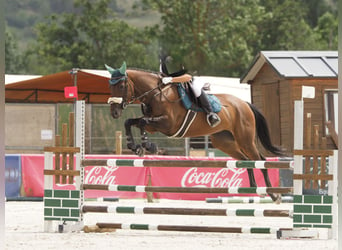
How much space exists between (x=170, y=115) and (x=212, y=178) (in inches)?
261

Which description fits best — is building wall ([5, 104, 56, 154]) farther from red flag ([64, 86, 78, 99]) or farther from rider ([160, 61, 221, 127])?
rider ([160, 61, 221, 127])

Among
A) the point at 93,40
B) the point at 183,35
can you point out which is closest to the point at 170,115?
the point at 183,35

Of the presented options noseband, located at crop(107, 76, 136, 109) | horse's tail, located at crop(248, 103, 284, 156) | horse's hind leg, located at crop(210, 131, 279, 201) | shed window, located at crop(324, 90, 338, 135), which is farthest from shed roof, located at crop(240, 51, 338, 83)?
noseband, located at crop(107, 76, 136, 109)

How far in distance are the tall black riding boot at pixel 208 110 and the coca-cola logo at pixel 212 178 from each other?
6242mm

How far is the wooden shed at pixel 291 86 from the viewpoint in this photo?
60.6ft

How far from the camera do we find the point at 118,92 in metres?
8.30

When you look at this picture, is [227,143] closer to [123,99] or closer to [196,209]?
[196,209]

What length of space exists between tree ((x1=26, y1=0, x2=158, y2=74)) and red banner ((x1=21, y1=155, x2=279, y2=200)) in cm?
2691

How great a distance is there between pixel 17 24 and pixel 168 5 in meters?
126

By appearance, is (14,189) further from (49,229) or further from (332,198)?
(332,198)

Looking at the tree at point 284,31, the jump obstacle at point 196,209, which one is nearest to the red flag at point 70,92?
the jump obstacle at point 196,209

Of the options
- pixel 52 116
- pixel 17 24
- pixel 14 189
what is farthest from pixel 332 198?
pixel 17 24

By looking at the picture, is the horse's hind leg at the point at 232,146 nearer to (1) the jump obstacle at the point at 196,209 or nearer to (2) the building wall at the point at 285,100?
(1) the jump obstacle at the point at 196,209

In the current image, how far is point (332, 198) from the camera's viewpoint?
774 centimetres
